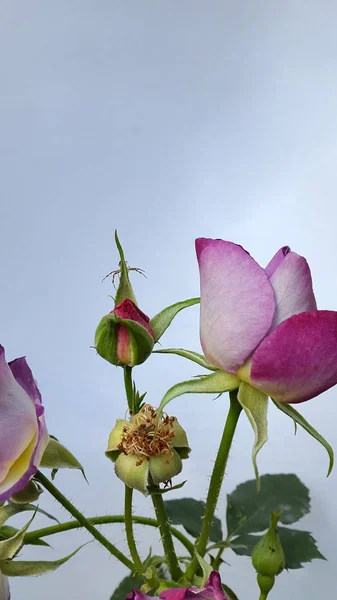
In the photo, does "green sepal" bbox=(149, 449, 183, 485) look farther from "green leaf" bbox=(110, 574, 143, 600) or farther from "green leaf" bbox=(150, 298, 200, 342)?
"green leaf" bbox=(110, 574, 143, 600)

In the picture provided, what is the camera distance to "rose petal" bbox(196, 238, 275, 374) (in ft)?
1.90

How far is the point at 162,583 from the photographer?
24.8 inches

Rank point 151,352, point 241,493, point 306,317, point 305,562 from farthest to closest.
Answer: point 241,493
point 305,562
point 151,352
point 306,317

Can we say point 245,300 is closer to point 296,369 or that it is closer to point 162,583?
point 296,369

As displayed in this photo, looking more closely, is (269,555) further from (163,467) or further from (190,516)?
(190,516)

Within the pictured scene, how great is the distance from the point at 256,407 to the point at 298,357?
6 centimetres

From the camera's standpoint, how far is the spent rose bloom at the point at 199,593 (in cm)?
54

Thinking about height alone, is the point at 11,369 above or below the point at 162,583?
above

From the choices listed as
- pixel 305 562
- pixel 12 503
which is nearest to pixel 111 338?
pixel 12 503

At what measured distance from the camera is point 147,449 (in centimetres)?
61

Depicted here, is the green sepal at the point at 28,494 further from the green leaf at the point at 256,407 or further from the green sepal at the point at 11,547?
the green leaf at the point at 256,407

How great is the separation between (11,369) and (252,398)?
0.19 meters

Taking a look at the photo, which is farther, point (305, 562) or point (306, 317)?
point (305, 562)

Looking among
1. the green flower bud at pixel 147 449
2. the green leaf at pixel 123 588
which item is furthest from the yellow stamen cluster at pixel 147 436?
the green leaf at pixel 123 588
